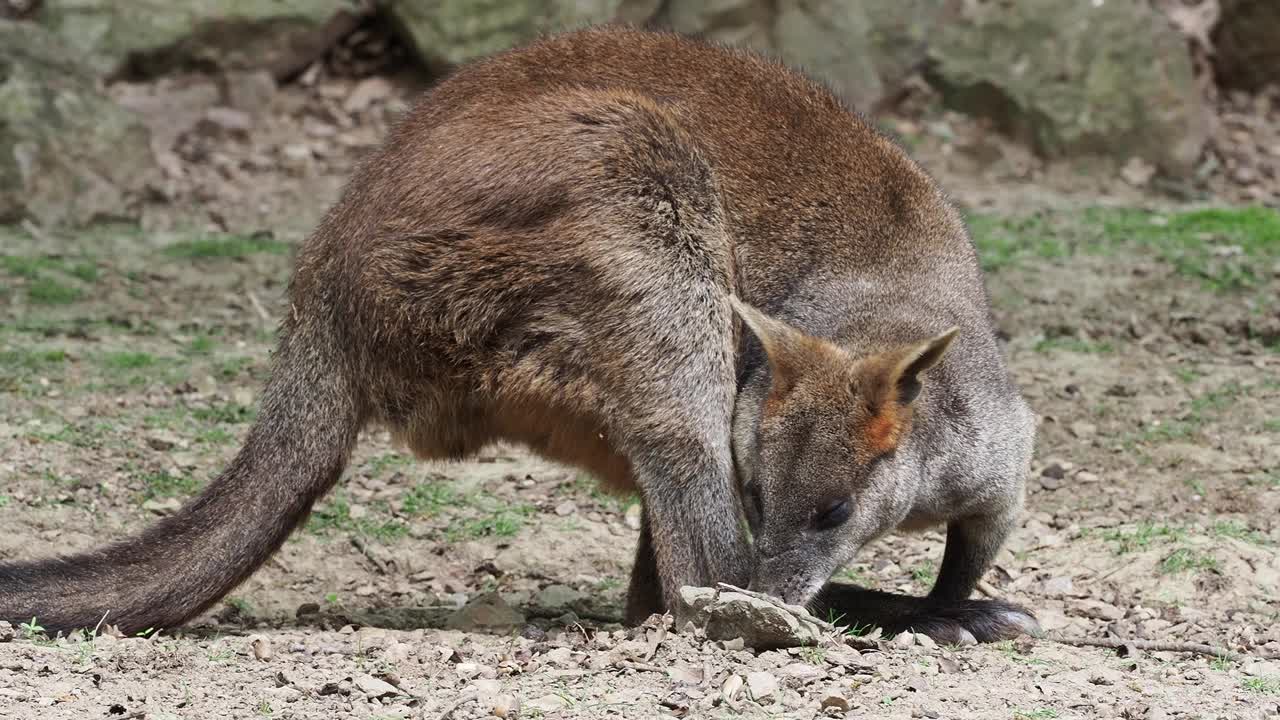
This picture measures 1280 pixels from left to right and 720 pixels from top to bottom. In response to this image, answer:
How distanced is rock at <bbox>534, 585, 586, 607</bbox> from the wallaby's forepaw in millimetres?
1310

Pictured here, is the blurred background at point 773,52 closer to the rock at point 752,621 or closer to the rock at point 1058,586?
the rock at point 1058,586

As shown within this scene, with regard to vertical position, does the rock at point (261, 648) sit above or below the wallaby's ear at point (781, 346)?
below

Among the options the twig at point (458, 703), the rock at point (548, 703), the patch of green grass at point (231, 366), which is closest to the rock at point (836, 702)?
the rock at point (548, 703)

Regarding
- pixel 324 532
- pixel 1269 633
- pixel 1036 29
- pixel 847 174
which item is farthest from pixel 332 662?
pixel 1036 29

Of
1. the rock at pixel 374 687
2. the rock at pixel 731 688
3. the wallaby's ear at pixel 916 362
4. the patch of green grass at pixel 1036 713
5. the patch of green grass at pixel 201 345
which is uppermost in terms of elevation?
the wallaby's ear at pixel 916 362

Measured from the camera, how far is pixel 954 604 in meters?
5.66

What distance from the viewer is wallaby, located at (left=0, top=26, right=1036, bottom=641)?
5105 mm

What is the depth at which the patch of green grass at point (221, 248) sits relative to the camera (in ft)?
33.1

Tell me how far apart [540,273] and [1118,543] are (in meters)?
2.76

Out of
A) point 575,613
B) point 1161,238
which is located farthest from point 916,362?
point 1161,238

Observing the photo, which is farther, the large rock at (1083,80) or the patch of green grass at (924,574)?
the large rock at (1083,80)

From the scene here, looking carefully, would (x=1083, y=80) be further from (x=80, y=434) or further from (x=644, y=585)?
(x=80, y=434)

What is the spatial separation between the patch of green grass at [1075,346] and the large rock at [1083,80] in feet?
15.0

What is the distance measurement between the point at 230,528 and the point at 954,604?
246cm
